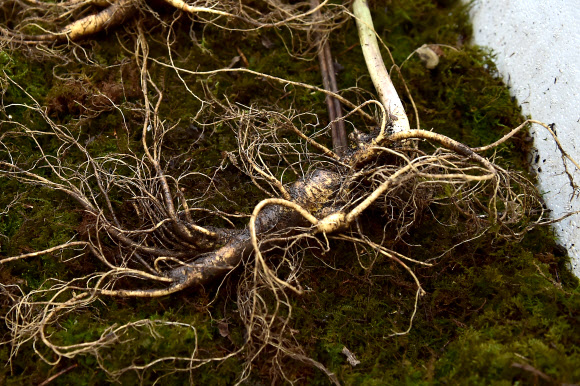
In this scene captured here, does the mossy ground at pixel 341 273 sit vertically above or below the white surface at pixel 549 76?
below

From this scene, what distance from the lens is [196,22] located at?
3.03m

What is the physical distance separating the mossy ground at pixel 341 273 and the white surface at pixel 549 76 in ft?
0.33

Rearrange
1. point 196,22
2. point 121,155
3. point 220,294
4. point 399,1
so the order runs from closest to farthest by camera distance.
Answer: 1. point 220,294
2. point 121,155
3. point 196,22
4. point 399,1

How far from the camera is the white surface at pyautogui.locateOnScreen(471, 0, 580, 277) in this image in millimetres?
2357

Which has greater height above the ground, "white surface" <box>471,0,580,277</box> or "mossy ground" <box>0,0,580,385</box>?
"white surface" <box>471,0,580,277</box>

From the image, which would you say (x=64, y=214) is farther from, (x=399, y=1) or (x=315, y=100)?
(x=399, y=1)

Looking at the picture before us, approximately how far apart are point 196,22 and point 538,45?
79.3 inches

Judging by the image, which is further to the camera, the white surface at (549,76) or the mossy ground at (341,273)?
the white surface at (549,76)

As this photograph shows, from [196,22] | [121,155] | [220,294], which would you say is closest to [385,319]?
[220,294]

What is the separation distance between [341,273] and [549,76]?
1533 millimetres

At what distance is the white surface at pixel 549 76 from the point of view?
236cm

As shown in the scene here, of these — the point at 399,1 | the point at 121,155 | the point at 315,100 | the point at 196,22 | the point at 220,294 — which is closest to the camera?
the point at 220,294

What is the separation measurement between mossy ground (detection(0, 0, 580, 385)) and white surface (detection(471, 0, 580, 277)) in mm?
102

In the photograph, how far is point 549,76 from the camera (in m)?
2.57
